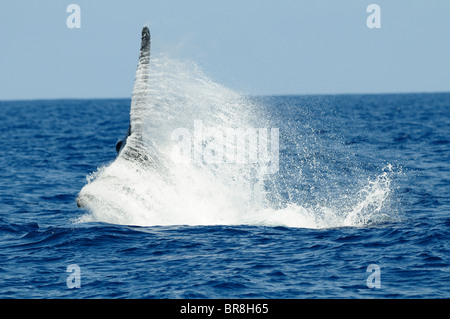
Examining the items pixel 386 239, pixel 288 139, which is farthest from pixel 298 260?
pixel 288 139

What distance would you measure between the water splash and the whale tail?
Result: 0.38 ft

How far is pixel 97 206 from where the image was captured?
1798 centimetres

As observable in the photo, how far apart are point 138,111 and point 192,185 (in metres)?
2.65

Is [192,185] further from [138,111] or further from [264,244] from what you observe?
[264,244]

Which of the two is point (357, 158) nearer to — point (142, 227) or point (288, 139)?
point (288, 139)

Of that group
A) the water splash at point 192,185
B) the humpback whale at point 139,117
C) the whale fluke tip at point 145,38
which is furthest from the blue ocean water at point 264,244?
the whale fluke tip at point 145,38

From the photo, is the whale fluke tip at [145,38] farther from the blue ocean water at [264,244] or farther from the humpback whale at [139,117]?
the blue ocean water at [264,244]

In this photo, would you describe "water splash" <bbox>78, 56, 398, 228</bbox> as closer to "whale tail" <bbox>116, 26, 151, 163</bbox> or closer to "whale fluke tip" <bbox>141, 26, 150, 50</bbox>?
"whale tail" <bbox>116, 26, 151, 163</bbox>

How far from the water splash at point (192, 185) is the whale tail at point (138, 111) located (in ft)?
0.38

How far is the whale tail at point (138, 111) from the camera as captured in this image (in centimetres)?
1845

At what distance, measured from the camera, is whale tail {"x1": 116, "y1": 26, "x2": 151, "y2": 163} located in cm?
1845

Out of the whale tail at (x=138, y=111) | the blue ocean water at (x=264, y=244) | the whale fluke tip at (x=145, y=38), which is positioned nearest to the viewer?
the blue ocean water at (x=264, y=244)

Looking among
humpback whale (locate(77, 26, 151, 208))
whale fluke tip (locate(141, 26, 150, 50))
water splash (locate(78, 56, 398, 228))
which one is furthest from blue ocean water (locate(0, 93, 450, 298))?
whale fluke tip (locate(141, 26, 150, 50))
